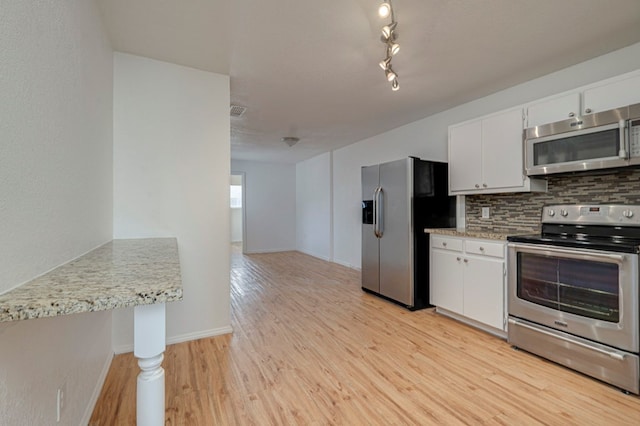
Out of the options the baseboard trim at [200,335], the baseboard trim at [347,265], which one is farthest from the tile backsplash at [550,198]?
the baseboard trim at [200,335]

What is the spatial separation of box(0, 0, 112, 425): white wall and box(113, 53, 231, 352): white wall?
1.86ft

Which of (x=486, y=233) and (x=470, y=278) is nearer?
(x=486, y=233)

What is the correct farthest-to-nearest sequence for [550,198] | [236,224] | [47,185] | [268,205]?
[236,224]
[268,205]
[550,198]
[47,185]

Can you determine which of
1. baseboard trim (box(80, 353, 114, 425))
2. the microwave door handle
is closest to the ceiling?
the microwave door handle

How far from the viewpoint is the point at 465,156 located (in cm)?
320

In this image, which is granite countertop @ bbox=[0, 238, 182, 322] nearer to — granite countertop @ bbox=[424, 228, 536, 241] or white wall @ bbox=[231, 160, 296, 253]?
granite countertop @ bbox=[424, 228, 536, 241]

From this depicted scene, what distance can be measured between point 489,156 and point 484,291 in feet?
4.27

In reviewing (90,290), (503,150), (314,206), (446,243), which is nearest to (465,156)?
(503,150)

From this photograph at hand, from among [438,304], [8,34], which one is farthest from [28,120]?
[438,304]

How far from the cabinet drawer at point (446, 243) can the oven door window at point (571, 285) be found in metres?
0.61

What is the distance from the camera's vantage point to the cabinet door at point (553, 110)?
93.6 inches

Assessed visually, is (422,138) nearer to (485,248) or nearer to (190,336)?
(485,248)

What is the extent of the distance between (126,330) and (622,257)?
3.59 m

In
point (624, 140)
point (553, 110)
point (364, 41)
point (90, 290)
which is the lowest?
point (90, 290)
